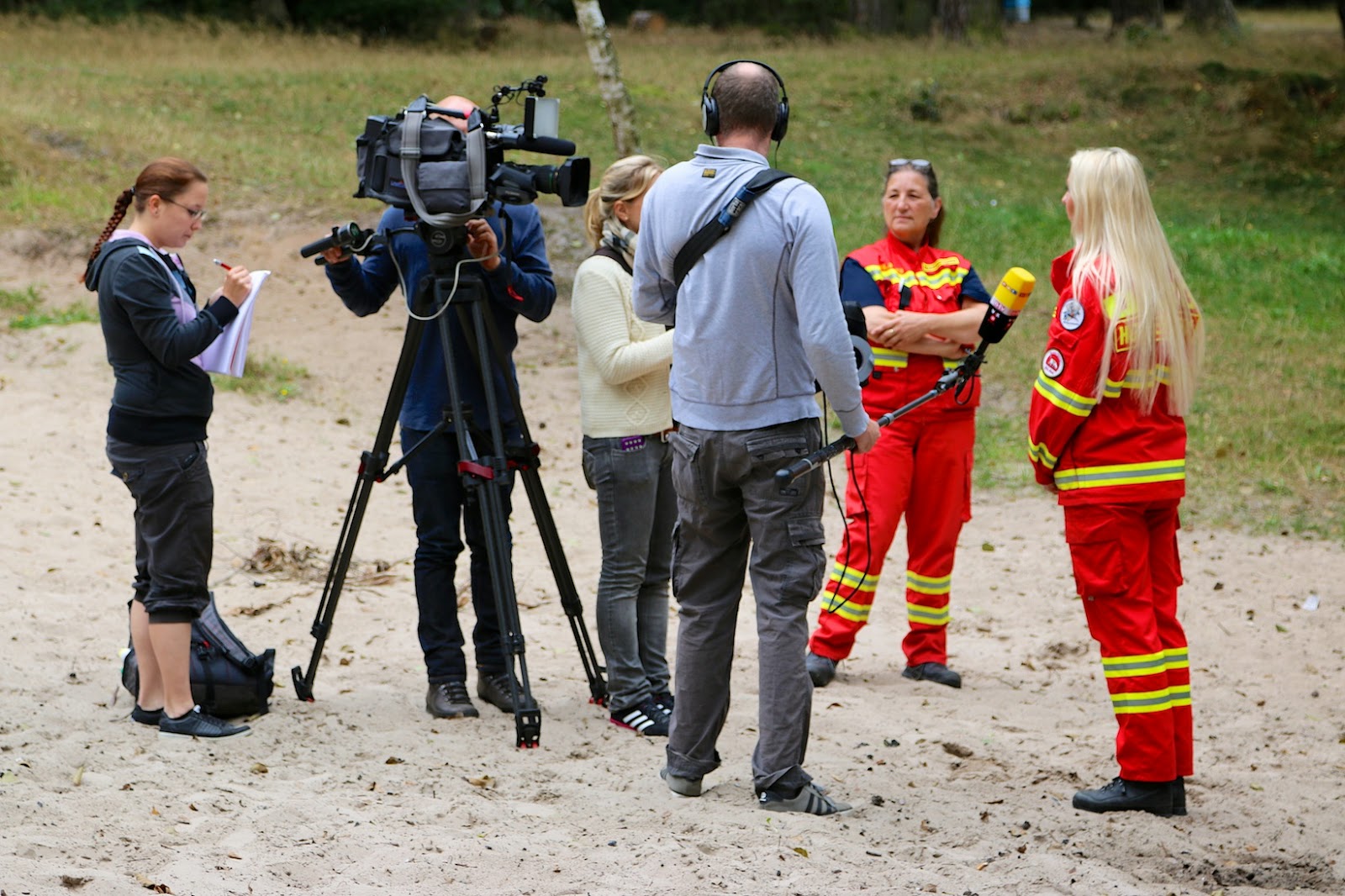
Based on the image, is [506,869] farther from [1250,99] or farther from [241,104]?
[1250,99]

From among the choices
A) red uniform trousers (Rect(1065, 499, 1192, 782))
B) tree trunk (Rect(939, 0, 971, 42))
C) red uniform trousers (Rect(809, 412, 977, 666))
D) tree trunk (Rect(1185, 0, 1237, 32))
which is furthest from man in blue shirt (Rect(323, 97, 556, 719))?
tree trunk (Rect(1185, 0, 1237, 32))

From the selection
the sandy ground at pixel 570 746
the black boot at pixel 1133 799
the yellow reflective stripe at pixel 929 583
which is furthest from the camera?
the yellow reflective stripe at pixel 929 583

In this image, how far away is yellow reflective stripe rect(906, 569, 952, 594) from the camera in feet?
18.0

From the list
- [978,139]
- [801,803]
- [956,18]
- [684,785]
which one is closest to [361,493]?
[684,785]

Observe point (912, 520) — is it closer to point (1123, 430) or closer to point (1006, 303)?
point (1006, 303)

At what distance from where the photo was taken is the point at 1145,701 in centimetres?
407

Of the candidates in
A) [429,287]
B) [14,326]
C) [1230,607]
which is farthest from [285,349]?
[1230,607]

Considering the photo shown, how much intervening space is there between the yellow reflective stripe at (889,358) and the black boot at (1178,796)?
183 centimetres

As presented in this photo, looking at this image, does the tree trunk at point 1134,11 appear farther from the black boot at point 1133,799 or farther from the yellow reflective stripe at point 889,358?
the black boot at point 1133,799

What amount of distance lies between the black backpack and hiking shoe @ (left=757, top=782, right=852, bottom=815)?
180 cm

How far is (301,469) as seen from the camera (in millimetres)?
7992

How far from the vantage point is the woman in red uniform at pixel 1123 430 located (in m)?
3.96

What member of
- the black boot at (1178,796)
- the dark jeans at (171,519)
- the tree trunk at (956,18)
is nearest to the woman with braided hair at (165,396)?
the dark jeans at (171,519)

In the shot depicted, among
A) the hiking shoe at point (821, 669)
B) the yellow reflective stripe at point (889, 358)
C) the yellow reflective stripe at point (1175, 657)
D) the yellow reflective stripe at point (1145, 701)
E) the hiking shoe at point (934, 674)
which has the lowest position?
the hiking shoe at point (934, 674)
